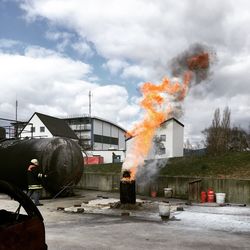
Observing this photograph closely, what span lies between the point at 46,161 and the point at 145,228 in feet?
27.4

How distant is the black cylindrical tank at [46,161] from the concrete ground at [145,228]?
2500mm

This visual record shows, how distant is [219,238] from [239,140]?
38120 mm

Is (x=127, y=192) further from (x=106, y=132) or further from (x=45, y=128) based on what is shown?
(x=106, y=132)

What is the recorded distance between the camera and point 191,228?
34.3 feet

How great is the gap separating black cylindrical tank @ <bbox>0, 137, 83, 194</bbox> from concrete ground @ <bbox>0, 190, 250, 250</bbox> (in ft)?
8.20

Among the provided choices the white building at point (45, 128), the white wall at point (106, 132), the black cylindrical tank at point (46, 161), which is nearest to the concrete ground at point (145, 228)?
the black cylindrical tank at point (46, 161)

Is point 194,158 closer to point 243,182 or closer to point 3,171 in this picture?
point 243,182

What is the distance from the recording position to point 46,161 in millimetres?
17359

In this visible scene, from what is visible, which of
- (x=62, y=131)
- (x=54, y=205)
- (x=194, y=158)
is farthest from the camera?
(x=62, y=131)

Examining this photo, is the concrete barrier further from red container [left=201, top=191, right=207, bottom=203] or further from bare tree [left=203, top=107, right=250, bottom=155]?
bare tree [left=203, top=107, right=250, bottom=155]

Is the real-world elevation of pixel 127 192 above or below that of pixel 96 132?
below

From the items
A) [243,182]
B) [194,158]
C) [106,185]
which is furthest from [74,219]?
[194,158]

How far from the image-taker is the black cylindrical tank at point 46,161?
17438mm

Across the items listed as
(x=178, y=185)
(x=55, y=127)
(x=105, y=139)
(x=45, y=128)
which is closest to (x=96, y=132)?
(x=105, y=139)
